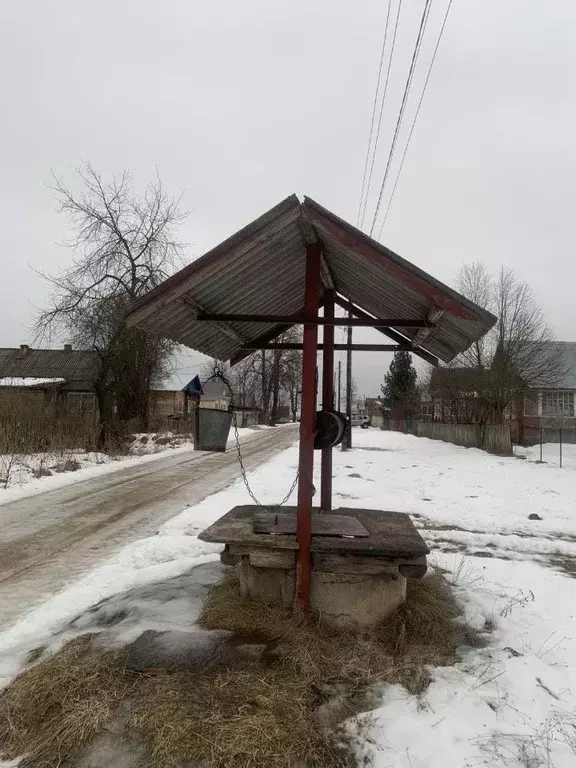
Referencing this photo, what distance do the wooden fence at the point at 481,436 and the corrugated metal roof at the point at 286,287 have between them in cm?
1954

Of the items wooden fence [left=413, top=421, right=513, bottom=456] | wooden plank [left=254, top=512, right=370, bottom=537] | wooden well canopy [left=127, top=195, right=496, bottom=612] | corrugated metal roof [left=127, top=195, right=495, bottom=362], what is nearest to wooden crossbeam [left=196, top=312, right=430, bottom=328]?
wooden well canopy [left=127, top=195, right=496, bottom=612]

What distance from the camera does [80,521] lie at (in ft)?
28.1

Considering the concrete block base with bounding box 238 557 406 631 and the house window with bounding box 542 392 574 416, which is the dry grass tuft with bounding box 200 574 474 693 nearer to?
the concrete block base with bounding box 238 557 406 631

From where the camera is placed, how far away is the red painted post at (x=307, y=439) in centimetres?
→ 400

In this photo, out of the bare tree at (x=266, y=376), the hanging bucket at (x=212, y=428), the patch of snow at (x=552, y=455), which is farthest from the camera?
the bare tree at (x=266, y=376)

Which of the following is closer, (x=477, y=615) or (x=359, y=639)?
(x=359, y=639)

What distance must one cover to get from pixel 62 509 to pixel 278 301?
21.5ft

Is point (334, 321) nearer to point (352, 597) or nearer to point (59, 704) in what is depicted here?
point (352, 597)

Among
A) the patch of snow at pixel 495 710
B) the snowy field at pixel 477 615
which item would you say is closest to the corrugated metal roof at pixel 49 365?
the snowy field at pixel 477 615

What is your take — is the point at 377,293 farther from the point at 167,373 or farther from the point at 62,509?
the point at 167,373

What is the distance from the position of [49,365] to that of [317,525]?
42923mm

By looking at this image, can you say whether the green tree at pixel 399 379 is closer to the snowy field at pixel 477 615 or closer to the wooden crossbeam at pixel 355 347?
the snowy field at pixel 477 615

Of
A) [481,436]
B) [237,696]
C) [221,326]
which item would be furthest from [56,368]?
[237,696]

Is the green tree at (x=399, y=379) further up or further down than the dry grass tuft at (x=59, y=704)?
further up
